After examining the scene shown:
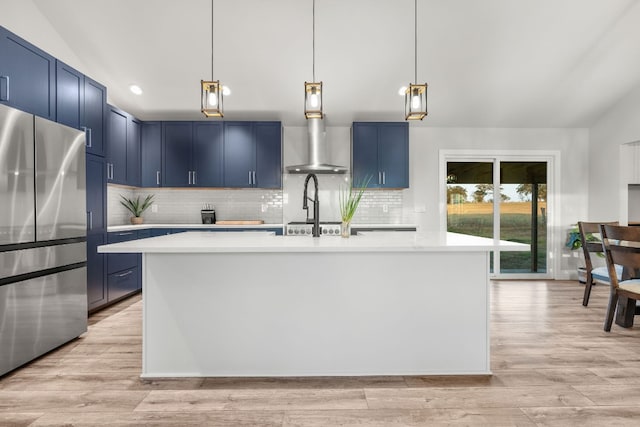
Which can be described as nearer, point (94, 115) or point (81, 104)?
point (81, 104)

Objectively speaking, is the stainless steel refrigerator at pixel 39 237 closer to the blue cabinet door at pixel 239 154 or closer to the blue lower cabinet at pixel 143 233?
the blue lower cabinet at pixel 143 233

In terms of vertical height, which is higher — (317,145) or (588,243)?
(317,145)

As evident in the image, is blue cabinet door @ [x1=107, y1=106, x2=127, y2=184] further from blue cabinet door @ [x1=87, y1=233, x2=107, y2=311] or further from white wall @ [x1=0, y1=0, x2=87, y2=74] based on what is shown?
blue cabinet door @ [x1=87, y1=233, x2=107, y2=311]

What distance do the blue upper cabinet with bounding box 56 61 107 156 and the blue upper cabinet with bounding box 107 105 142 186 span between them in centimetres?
67

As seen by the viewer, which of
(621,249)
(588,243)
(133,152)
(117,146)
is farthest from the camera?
(133,152)

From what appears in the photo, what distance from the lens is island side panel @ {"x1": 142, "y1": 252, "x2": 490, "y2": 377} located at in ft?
7.59

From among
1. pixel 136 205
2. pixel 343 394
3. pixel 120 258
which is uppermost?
pixel 136 205

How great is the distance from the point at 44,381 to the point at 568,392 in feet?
10.8

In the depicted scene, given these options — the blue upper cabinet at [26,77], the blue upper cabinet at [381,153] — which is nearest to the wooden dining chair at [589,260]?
the blue upper cabinet at [381,153]

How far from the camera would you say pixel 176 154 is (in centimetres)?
527

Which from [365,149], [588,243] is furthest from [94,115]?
[588,243]

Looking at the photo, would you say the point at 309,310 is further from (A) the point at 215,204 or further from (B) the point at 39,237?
(A) the point at 215,204

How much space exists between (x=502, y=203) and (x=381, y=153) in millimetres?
2219

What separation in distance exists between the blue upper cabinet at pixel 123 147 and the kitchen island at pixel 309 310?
2904mm
